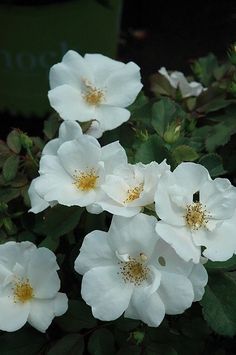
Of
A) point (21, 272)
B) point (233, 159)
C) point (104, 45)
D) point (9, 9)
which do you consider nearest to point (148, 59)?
point (104, 45)

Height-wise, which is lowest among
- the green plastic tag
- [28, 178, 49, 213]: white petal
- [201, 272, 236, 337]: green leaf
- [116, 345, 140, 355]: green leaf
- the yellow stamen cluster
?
the green plastic tag

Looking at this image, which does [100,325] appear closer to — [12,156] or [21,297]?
[21,297]

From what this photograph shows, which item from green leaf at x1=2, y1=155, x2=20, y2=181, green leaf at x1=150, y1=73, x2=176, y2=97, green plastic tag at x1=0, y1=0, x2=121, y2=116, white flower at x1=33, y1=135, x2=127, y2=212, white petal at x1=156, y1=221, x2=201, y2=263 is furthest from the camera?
green plastic tag at x1=0, y1=0, x2=121, y2=116

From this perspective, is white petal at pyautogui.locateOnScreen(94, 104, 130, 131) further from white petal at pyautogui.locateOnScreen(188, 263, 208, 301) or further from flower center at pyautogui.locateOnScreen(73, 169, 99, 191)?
white petal at pyautogui.locateOnScreen(188, 263, 208, 301)

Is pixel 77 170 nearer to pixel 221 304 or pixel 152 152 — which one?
pixel 152 152

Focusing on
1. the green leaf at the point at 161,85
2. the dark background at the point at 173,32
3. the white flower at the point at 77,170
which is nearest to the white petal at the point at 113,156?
the white flower at the point at 77,170

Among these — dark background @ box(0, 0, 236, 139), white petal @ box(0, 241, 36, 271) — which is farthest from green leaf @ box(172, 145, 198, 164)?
dark background @ box(0, 0, 236, 139)

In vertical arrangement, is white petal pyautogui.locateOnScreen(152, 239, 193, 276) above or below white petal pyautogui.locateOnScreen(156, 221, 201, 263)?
below

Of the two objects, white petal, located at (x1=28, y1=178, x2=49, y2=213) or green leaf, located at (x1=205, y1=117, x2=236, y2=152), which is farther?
green leaf, located at (x1=205, y1=117, x2=236, y2=152)

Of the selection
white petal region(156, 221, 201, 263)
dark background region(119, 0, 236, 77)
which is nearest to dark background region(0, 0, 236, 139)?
dark background region(119, 0, 236, 77)

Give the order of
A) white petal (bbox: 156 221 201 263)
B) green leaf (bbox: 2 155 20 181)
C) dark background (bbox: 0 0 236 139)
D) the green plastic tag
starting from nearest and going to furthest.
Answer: white petal (bbox: 156 221 201 263), green leaf (bbox: 2 155 20 181), the green plastic tag, dark background (bbox: 0 0 236 139)
